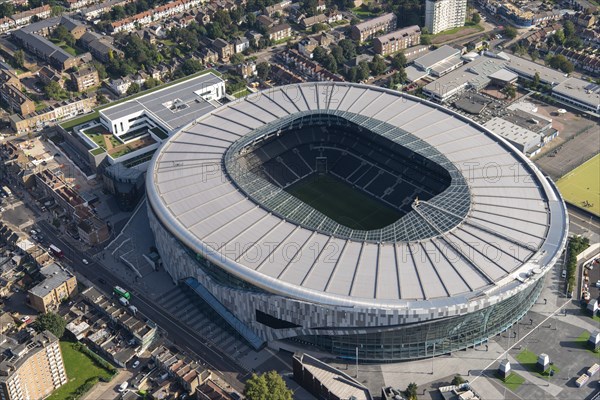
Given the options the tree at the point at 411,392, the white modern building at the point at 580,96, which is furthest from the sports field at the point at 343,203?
the white modern building at the point at 580,96

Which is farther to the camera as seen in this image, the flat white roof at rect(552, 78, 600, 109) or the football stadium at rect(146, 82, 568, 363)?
the flat white roof at rect(552, 78, 600, 109)

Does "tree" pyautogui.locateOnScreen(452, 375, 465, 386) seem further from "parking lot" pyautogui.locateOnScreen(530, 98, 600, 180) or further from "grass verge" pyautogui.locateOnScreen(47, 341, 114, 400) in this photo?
"parking lot" pyautogui.locateOnScreen(530, 98, 600, 180)

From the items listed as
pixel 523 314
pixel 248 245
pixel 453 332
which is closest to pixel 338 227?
pixel 248 245

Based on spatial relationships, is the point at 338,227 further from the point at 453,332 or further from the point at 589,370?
the point at 589,370

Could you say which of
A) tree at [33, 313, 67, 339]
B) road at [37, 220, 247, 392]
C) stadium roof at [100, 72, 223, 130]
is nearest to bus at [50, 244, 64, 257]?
road at [37, 220, 247, 392]

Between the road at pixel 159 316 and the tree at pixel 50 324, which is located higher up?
the tree at pixel 50 324

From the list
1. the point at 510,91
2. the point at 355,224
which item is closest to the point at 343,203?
the point at 355,224

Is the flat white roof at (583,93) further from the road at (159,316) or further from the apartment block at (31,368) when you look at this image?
the apartment block at (31,368)
